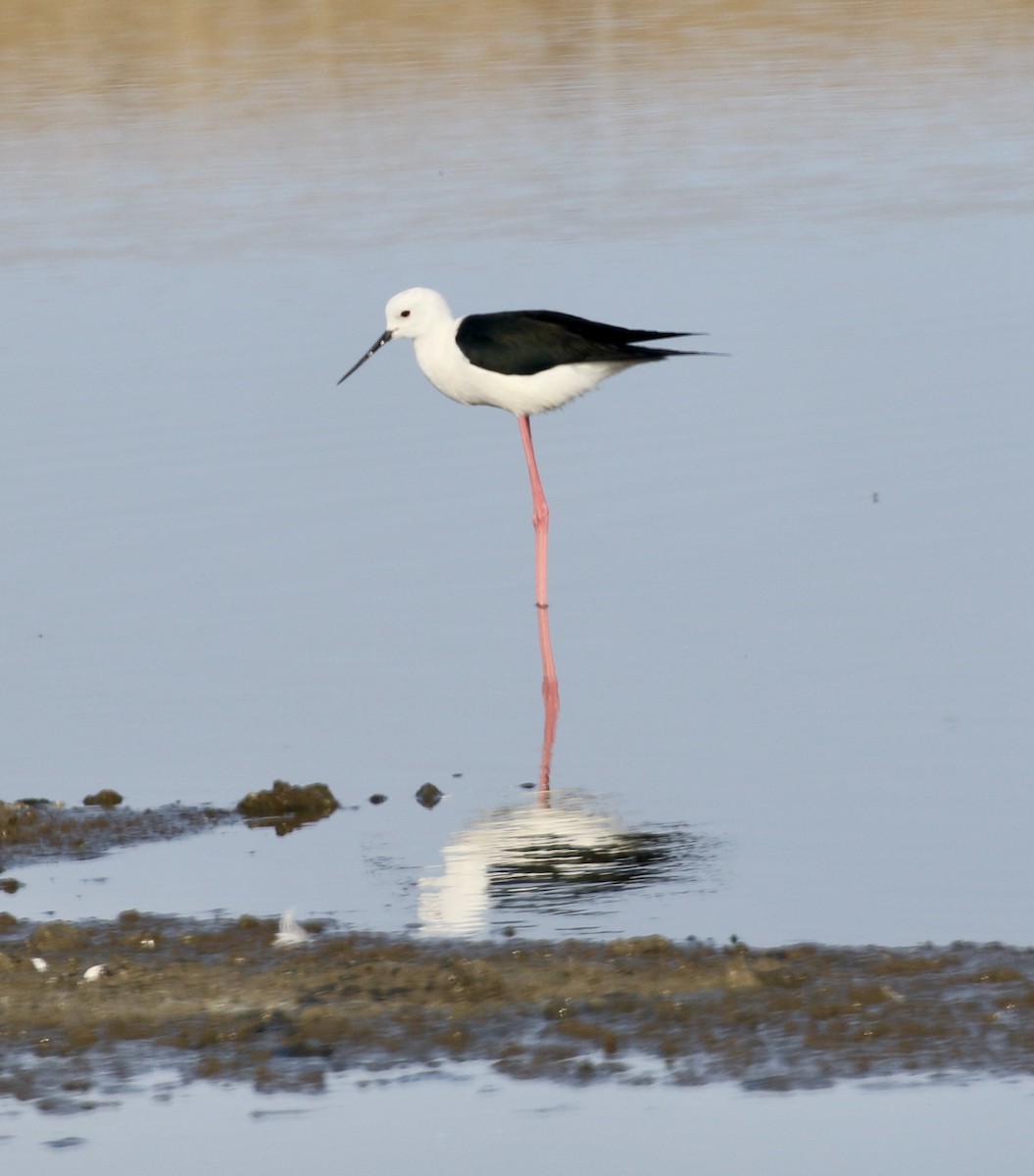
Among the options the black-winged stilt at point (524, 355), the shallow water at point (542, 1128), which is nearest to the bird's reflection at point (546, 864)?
the shallow water at point (542, 1128)

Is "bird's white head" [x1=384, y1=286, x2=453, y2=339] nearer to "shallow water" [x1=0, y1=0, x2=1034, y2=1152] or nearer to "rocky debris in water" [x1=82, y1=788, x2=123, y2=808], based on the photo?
"shallow water" [x1=0, y1=0, x2=1034, y2=1152]

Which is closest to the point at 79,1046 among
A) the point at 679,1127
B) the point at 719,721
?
the point at 679,1127

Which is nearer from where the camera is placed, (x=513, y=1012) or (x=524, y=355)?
(x=513, y=1012)

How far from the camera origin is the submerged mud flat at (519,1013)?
4.57 metres

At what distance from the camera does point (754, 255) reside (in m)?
14.9

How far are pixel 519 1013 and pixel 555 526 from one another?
4913 millimetres

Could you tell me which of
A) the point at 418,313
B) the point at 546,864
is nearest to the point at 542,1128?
the point at 546,864

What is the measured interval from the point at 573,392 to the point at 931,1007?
5178 millimetres

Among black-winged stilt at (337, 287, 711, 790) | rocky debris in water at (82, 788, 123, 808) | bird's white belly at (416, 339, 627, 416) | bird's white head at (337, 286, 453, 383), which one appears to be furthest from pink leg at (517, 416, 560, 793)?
rocky debris in water at (82, 788, 123, 808)

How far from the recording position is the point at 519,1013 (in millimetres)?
4848

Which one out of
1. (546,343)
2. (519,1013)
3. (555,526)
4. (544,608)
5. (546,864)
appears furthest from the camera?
(555,526)

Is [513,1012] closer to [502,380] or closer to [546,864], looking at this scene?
[546,864]

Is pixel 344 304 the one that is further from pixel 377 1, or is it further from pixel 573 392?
pixel 377 1

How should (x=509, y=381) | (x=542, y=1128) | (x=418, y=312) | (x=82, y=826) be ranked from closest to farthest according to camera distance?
(x=542, y=1128) → (x=82, y=826) → (x=509, y=381) → (x=418, y=312)
